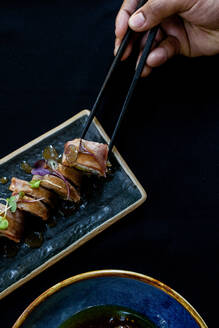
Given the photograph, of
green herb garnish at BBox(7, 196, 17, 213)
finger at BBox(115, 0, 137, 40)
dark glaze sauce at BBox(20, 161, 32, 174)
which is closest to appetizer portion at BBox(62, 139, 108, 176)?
dark glaze sauce at BBox(20, 161, 32, 174)

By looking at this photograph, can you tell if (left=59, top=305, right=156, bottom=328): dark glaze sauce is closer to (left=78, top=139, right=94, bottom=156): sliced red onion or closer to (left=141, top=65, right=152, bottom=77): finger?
(left=78, top=139, right=94, bottom=156): sliced red onion

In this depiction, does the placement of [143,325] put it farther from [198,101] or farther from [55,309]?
[198,101]

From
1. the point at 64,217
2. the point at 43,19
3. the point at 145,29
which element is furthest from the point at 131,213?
the point at 43,19

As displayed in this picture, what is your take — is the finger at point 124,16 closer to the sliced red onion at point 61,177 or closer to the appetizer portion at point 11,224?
the sliced red onion at point 61,177

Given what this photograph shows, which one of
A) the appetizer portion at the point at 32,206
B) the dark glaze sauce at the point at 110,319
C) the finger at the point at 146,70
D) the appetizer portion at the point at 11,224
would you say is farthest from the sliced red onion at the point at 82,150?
the dark glaze sauce at the point at 110,319

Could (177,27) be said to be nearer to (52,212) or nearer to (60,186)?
(60,186)
